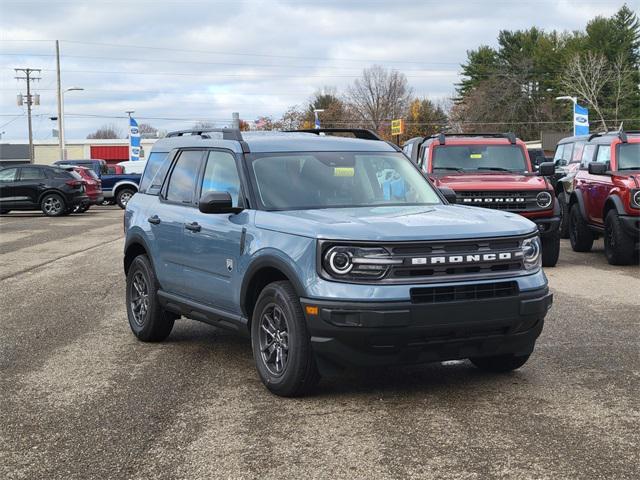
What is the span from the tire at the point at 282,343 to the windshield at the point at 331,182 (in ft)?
2.56

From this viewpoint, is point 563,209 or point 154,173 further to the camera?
point 563,209

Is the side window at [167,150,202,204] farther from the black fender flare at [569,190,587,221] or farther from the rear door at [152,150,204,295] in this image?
the black fender flare at [569,190,587,221]

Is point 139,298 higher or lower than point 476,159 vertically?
lower

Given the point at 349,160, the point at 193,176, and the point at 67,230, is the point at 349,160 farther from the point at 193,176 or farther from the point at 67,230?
the point at 67,230

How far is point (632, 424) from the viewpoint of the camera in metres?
5.07

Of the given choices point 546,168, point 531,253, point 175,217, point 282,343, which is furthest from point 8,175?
point 531,253

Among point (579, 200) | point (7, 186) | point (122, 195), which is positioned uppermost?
point (579, 200)

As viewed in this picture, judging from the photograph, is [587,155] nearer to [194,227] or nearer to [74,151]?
[194,227]

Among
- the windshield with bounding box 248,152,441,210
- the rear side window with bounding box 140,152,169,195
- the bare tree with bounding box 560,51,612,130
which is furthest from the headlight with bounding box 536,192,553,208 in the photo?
the bare tree with bounding box 560,51,612,130

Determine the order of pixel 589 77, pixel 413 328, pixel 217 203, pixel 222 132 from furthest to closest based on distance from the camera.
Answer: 1. pixel 589 77
2. pixel 222 132
3. pixel 217 203
4. pixel 413 328

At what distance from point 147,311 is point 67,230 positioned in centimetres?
1587

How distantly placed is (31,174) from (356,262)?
25891mm

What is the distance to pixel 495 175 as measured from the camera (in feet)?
44.5

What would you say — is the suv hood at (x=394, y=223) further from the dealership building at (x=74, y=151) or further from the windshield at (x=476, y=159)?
the dealership building at (x=74, y=151)
